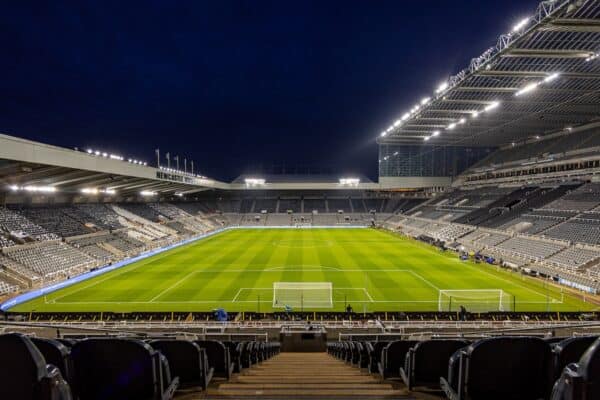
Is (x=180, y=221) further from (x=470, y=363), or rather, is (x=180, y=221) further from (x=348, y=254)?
(x=470, y=363)

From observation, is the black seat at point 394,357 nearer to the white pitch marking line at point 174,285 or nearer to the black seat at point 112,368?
the black seat at point 112,368

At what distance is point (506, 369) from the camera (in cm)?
232

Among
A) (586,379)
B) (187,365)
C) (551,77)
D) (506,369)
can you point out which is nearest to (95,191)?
(187,365)

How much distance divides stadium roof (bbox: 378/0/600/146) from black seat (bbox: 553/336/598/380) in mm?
21689

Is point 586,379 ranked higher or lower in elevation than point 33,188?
lower

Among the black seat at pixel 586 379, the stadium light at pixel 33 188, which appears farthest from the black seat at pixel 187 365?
the stadium light at pixel 33 188

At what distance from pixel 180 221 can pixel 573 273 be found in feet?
164

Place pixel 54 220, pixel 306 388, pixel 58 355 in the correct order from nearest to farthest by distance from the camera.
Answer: pixel 58 355
pixel 306 388
pixel 54 220

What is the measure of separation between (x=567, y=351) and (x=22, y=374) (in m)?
3.42

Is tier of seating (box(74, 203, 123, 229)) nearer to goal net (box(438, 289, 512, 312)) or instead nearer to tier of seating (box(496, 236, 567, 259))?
goal net (box(438, 289, 512, 312))

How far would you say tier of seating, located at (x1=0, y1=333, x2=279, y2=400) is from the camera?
1.60 m

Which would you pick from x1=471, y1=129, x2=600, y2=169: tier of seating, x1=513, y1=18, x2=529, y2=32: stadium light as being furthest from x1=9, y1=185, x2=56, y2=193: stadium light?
x1=471, y1=129, x2=600, y2=169: tier of seating

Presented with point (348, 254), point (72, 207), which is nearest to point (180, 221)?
point (72, 207)

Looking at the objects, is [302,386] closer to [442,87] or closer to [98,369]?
[98,369]
